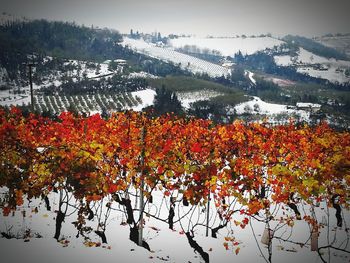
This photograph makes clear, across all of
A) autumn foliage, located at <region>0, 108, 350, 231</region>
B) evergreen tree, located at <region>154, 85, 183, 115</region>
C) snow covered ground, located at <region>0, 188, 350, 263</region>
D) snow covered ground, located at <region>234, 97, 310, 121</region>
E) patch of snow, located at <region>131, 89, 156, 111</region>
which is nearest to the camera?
autumn foliage, located at <region>0, 108, 350, 231</region>

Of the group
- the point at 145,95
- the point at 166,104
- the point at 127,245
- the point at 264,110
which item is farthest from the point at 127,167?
the point at 264,110

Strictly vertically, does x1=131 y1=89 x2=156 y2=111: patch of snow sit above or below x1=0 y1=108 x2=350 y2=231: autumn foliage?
below

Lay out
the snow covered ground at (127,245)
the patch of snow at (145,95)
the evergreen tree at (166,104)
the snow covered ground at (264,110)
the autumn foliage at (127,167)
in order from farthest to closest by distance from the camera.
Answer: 1. the snow covered ground at (264,110)
2. the patch of snow at (145,95)
3. the evergreen tree at (166,104)
4. the snow covered ground at (127,245)
5. the autumn foliage at (127,167)

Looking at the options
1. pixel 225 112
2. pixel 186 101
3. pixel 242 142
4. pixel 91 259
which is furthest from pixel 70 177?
pixel 186 101

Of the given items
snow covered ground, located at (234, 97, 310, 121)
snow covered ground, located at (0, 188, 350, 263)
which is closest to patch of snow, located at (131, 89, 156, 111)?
snow covered ground, located at (234, 97, 310, 121)

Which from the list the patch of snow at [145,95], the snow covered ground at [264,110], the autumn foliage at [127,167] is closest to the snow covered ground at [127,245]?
the autumn foliage at [127,167]

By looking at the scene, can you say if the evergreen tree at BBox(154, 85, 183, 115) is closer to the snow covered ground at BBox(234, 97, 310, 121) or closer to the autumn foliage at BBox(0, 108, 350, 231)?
the snow covered ground at BBox(234, 97, 310, 121)

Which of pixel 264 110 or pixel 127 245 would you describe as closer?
pixel 127 245

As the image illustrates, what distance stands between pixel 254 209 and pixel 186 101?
173439mm

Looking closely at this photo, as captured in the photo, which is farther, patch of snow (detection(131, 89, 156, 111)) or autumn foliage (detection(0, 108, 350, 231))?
patch of snow (detection(131, 89, 156, 111))

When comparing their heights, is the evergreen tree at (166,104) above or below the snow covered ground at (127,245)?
below

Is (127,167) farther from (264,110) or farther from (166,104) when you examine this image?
(264,110)

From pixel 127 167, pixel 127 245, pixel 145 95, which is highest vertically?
pixel 127 167

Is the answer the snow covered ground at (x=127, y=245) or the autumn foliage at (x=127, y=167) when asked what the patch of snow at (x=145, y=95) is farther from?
the autumn foliage at (x=127, y=167)
